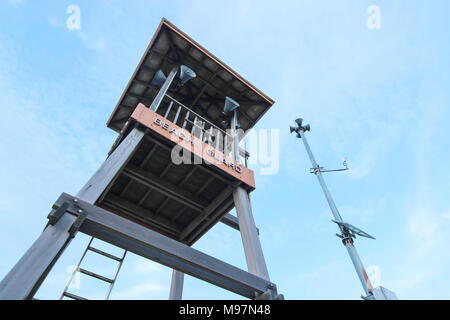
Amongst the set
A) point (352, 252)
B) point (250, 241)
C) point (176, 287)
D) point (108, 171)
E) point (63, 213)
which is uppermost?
point (352, 252)

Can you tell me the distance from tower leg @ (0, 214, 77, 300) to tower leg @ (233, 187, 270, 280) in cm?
309

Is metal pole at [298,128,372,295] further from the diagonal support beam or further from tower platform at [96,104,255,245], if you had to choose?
the diagonal support beam

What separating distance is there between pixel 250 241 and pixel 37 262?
3.47 m

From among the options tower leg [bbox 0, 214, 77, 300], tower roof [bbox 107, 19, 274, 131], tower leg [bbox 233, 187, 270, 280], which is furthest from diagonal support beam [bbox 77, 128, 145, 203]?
tower roof [bbox 107, 19, 274, 131]

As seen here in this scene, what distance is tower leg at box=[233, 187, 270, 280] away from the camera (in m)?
5.02

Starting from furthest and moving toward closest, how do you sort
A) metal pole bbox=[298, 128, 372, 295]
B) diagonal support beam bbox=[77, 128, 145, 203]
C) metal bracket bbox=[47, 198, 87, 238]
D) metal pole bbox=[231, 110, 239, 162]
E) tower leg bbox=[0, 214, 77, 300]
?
metal pole bbox=[298, 128, 372, 295]
metal pole bbox=[231, 110, 239, 162]
diagonal support beam bbox=[77, 128, 145, 203]
metal bracket bbox=[47, 198, 87, 238]
tower leg bbox=[0, 214, 77, 300]

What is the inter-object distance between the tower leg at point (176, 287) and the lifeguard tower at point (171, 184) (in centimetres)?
3

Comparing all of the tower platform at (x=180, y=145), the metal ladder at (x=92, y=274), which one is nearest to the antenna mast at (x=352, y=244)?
the tower platform at (x=180, y=145)

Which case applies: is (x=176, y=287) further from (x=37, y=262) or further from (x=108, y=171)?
(x=37, y=262)

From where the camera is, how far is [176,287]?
747 cm

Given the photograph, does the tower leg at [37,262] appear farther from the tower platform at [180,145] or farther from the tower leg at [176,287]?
the tower leg at [176,287]

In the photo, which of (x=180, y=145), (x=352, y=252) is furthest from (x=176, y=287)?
(x=352, y=252)
